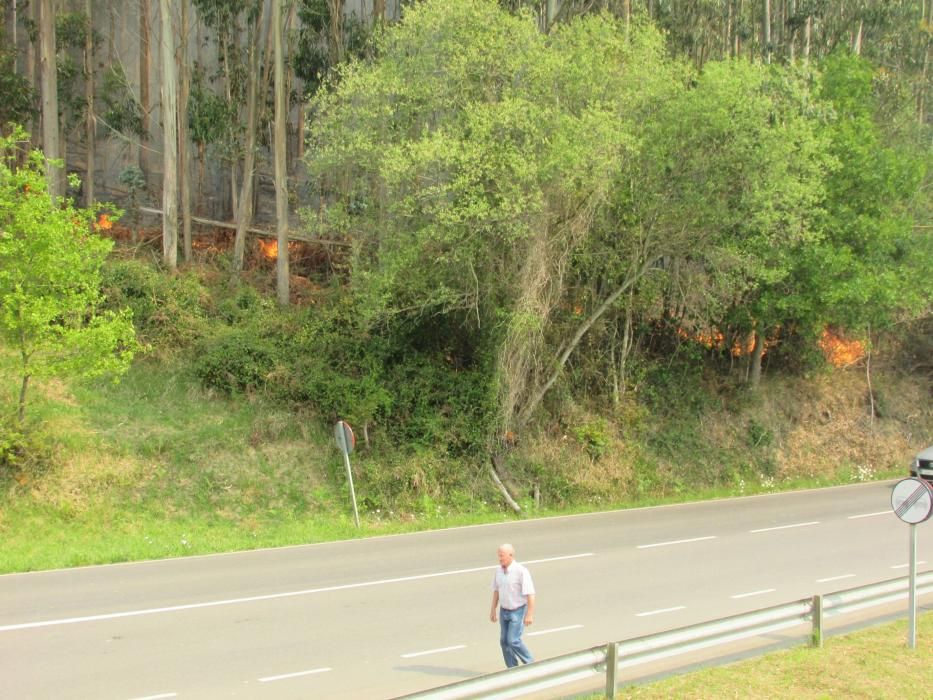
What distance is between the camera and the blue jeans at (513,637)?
8.90 metres

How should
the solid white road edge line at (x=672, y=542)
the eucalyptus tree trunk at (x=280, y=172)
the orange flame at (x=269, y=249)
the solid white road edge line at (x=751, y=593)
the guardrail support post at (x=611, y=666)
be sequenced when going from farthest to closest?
the orange flame at (x=269, y=249) → the eucalyptus tree trunk at (x=280, y=172) → the solid white road edge line at (x=672, y=542) → the solid white road edge line at (x=751, y=593) → the guardrail support post at (x=611, y=666)

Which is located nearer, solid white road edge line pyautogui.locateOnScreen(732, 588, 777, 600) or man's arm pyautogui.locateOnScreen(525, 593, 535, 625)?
man's arm pyautogui.locateOnScreen(525, 593, 535, 625)

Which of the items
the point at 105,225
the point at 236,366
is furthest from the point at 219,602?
the point at 105,225

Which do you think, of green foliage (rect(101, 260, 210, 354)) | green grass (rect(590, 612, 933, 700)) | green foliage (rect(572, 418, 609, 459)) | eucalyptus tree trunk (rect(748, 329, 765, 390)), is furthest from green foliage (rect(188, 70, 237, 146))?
green grass (rect(590, 612, 933, 700))

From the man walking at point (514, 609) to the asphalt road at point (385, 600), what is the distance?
2.47 feet

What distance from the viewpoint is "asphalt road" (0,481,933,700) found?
9516 millimetres

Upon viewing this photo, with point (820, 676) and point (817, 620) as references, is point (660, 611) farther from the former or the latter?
point (820, 676)

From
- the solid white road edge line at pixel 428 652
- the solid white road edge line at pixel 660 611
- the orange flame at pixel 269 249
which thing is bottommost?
the solid white road edge line at pixel 660 611

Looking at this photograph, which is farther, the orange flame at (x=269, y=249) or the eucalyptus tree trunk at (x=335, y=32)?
the eucalyptus tree trunk at (x=335, y=32)

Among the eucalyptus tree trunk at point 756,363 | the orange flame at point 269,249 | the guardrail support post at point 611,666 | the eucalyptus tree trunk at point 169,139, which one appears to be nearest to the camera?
the guardrail support post at point 611,666

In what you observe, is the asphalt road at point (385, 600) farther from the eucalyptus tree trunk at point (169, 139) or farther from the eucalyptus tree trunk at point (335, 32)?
the eucalyptus tree trunk at point (335, 32)

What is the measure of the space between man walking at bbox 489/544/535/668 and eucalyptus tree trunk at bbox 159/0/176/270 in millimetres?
19655

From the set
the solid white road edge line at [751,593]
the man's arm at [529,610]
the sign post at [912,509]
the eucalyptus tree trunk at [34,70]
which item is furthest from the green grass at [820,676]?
the eucalyptus tree trunk at [34,70]

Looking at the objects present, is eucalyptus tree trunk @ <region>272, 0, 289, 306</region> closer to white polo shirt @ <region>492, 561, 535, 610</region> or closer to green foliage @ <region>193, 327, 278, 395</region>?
green foliage @ <region>193, 327, 278, 395</region>
